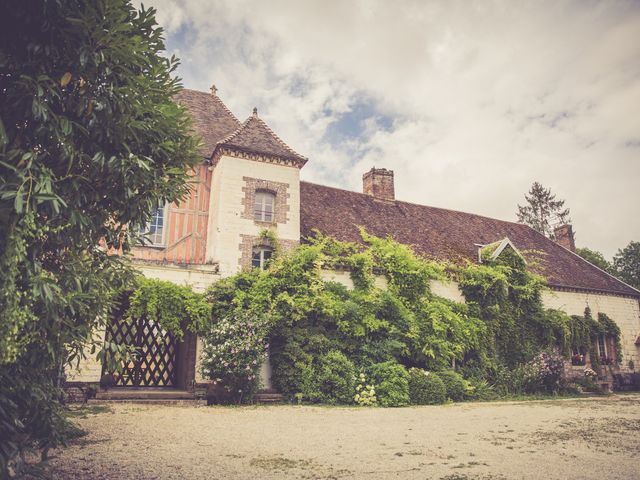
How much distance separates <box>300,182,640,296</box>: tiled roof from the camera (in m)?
16.6

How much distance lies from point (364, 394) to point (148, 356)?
6997 mm

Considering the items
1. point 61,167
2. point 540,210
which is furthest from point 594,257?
point 61,167

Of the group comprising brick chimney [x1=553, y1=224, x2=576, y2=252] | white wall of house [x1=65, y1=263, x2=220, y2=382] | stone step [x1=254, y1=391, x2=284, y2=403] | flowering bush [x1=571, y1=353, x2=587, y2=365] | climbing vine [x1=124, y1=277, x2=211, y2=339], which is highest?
brick chimney [x1=553, y1=224, x2=576, y2=252]

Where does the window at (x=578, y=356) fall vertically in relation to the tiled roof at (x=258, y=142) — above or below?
below

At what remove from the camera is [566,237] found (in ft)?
80.4

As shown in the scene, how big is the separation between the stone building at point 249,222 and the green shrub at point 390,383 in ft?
9.94

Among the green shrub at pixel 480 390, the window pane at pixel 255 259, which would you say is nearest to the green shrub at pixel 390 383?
the green shrub at pixel 480 390

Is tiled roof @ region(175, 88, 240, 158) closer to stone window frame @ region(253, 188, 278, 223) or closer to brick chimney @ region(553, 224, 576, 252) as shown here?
stone window frame @ region(253, 188, 278, 223)

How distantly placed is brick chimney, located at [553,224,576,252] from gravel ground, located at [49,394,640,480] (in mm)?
16554

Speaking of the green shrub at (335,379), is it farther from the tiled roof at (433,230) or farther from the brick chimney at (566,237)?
the brick chimney at (566,237)

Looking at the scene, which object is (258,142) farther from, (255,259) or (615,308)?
(615,308)

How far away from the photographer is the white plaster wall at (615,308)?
18.8 meters

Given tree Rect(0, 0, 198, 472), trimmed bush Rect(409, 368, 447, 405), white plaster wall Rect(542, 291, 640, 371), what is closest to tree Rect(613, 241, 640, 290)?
white plaster wall Rect(542, 291, 640, 371)

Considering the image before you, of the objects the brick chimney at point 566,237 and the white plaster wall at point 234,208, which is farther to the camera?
the brick chimney at point 566,237
